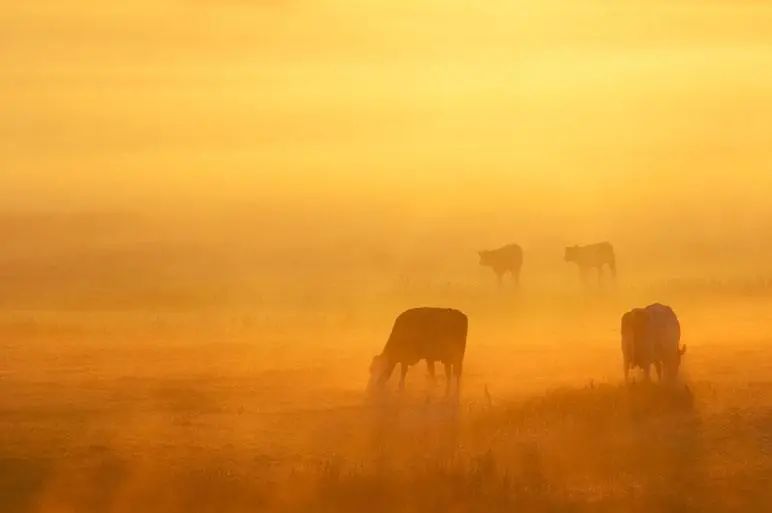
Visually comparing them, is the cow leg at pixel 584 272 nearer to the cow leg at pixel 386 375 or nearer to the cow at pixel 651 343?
the cow at pixel 651 343

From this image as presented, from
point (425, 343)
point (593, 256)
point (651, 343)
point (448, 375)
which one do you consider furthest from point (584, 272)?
point (448, 375)

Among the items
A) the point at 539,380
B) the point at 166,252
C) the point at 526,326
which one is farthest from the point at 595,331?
the point at 166,252

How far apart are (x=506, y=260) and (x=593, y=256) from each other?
3.56 meters

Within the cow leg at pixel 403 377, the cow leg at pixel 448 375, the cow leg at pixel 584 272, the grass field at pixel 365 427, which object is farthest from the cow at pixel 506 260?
the cow leg at pixel 403 377

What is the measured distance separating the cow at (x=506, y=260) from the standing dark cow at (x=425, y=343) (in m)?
23.7

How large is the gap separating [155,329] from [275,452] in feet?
59.8

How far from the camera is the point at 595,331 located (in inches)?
1433

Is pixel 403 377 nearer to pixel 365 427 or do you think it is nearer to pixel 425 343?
pixel 425 343

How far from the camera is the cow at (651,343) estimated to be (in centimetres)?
2616

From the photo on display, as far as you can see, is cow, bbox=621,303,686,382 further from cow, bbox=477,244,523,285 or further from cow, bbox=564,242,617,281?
cow, bbox=564,242,617,281

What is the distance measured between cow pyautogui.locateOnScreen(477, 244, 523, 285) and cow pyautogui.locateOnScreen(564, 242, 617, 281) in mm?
2399

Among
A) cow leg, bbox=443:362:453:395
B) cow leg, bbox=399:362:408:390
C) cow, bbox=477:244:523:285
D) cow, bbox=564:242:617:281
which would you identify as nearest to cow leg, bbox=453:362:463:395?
cow leg, bbox=443:362:453:395

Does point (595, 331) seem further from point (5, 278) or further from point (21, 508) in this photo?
point (5, 278)

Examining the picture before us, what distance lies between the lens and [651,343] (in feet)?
85.9
